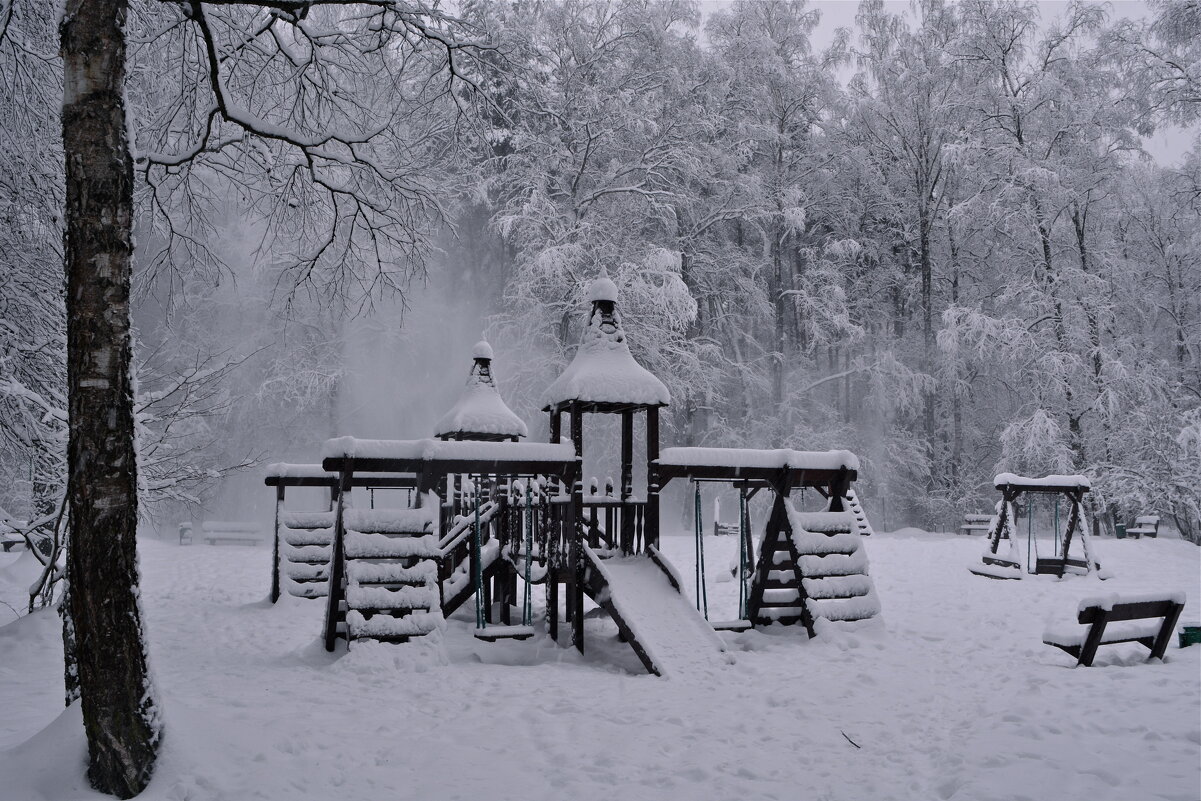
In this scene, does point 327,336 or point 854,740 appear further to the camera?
point 327,336

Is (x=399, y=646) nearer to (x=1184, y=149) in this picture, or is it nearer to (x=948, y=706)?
(x=948, y=706)

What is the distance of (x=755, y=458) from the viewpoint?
336 inches

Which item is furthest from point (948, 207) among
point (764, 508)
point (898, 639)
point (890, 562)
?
point (898, 639)

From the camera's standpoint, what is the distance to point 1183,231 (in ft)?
75.0

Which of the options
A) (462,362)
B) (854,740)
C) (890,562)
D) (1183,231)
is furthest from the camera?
(462,362)

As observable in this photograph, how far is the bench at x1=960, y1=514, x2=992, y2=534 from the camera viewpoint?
821 inches

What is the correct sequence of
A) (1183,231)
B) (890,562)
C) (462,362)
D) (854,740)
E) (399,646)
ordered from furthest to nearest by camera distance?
(462,362), (1183,231), (890,562), (399,646), (854,740)

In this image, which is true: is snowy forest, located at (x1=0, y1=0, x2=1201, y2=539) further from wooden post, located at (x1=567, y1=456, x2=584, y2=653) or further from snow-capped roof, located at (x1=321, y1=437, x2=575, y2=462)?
wooden post, located at (x1=567, y1=456, x2=584, y2=653)

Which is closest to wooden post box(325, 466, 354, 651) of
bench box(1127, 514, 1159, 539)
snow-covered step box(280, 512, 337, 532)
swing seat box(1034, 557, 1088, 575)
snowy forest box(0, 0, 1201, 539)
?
snow-covered step box(280, 512, 337, 532)

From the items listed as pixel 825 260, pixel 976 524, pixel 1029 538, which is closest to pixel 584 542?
pixel 1029 538

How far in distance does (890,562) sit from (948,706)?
9.09 m

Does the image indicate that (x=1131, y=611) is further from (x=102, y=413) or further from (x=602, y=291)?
(x=102, y=413)

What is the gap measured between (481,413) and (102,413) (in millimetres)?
9077

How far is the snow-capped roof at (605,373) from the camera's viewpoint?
8406 millimetres
